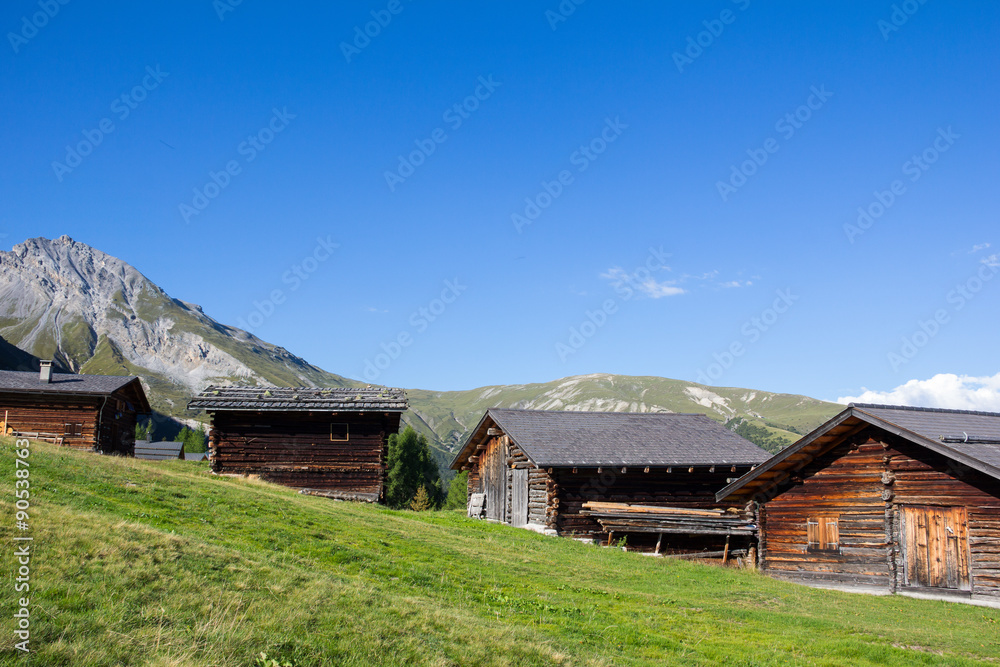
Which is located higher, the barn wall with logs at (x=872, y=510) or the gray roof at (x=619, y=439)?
the gray roof at (x=619, y=439)

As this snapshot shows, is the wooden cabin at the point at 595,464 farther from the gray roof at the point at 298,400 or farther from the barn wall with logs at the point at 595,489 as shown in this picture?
the gray roof at the point at 298,400

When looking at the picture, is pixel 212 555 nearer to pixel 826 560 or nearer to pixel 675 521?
pixel 826 560

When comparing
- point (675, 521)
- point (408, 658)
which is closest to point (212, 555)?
point (408, 658)

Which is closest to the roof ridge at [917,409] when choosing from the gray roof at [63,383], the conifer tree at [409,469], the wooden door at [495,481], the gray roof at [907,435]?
the gray roof at [907,435]

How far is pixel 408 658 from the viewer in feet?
25.2

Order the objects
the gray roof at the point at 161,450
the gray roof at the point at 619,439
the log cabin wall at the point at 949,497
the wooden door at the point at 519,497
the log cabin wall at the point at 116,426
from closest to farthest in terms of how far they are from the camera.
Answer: the log cabin wall at the point at 949,497 < the gray roof at the point at 619,439 < the wooden door at the point at 519,497 < the log cabin wall at the point at 116,426 < the gray roof at the point at 161,450

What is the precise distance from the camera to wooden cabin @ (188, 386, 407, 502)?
98.2 feet

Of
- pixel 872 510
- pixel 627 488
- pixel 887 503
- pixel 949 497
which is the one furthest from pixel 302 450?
pixel 949 497

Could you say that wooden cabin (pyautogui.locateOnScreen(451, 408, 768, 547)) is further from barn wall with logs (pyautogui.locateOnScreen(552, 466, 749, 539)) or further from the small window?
the small window

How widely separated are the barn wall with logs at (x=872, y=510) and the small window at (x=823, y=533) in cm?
10

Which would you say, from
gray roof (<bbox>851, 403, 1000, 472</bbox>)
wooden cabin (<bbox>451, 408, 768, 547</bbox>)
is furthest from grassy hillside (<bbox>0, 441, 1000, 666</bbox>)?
wooden cabin (<bbox>451, 408, 768, 547</bbox>)

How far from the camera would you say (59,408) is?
3556cm

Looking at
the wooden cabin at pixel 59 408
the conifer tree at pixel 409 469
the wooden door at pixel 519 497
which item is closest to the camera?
the wooden door at pixel 519 497

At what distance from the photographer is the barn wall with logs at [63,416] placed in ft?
115
